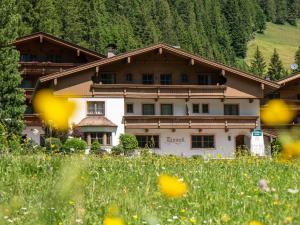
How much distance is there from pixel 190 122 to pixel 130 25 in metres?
99.0

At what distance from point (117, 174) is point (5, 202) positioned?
133 inches

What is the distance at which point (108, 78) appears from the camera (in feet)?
149

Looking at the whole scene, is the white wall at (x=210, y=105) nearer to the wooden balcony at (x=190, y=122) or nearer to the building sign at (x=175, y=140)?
the wooden balcony at (x=190, y=122)

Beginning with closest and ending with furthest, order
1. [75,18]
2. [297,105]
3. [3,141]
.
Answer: [3,141], [297,105], [75,18]

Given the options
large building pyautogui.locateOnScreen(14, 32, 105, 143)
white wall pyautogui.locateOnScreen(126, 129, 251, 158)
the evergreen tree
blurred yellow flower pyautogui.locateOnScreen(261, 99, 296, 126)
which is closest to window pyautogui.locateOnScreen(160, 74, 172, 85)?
white wall pyautogui.locateOnScreen(126, 129, 251, 158)

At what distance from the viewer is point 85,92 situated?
144ft

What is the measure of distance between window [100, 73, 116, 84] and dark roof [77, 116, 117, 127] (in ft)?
10.2

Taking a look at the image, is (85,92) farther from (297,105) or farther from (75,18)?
(75,18)

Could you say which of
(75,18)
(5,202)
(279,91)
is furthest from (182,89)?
(75,18)

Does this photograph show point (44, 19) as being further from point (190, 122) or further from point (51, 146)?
point (51, 146)

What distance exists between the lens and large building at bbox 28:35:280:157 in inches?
1716

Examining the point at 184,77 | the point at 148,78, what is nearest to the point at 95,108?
the point at 148,78

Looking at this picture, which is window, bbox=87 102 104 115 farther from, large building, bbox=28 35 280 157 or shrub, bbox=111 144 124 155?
shrub, bbox=111 144 124 155

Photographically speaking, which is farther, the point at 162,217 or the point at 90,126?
the point at 90,126
